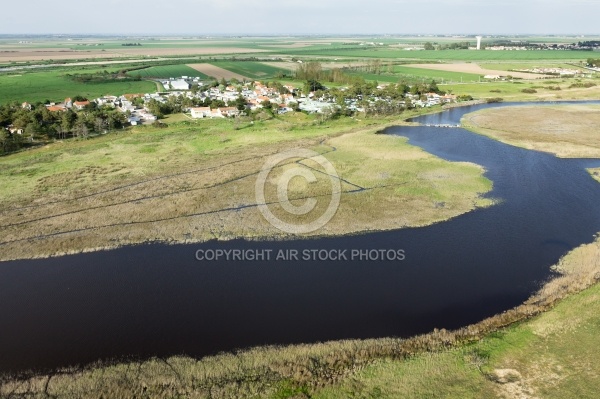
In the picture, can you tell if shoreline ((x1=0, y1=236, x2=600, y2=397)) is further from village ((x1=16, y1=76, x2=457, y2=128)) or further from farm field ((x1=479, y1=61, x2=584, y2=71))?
farm field ((x1=479, y1=61, x2=584, y2=71))

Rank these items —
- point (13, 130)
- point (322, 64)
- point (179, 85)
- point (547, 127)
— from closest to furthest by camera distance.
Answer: point (13, 130) < point (547, 127) < point (179, 85) < point (322, 64)

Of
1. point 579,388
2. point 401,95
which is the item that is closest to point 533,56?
point 401,95

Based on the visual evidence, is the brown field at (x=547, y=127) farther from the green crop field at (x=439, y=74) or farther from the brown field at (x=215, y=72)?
the brown field at (x=215, y=72)

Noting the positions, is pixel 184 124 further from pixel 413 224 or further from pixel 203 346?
pixel 203 346

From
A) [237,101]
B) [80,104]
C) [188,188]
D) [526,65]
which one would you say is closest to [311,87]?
[237,101]

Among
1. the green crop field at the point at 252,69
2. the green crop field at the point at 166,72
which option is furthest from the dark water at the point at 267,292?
the green crop field at the point at 252,69

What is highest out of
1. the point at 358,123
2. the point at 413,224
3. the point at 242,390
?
the point at 358,123

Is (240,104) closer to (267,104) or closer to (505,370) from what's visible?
(267,104)
